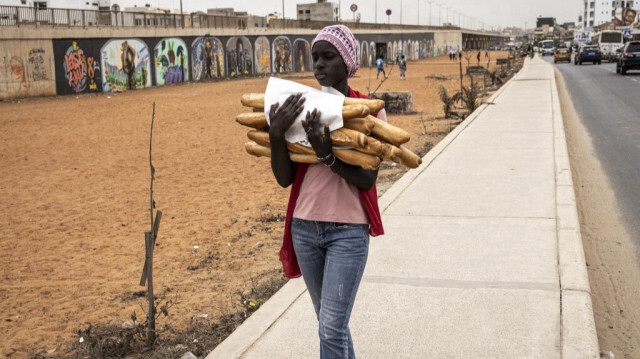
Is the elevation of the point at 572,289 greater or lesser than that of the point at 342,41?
lesser

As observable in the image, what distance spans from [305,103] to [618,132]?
13421 mm

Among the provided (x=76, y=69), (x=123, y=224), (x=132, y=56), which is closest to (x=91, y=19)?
(x=76, y=69)

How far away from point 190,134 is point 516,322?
13.4 metres

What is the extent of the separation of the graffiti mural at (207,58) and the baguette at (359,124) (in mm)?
38617

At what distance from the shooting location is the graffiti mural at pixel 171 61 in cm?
3666

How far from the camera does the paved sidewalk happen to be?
3.85 metres

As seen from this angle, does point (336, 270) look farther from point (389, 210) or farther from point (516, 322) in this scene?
point (389, 210)

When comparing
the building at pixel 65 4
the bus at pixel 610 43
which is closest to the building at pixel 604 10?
the bus at pixel 610 43

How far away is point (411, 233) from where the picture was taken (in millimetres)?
6121

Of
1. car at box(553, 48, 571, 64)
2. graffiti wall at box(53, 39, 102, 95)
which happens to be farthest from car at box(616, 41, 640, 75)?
car at box(553, 48, 571, 64)

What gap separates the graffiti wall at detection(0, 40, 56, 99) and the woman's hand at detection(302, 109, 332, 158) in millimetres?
27226

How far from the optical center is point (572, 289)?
4.60 m

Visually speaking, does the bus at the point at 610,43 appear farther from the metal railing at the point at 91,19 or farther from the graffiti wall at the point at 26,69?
the graffiti wall at the point at 26,69

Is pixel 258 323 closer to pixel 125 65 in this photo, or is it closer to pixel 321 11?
pixel 125 65
